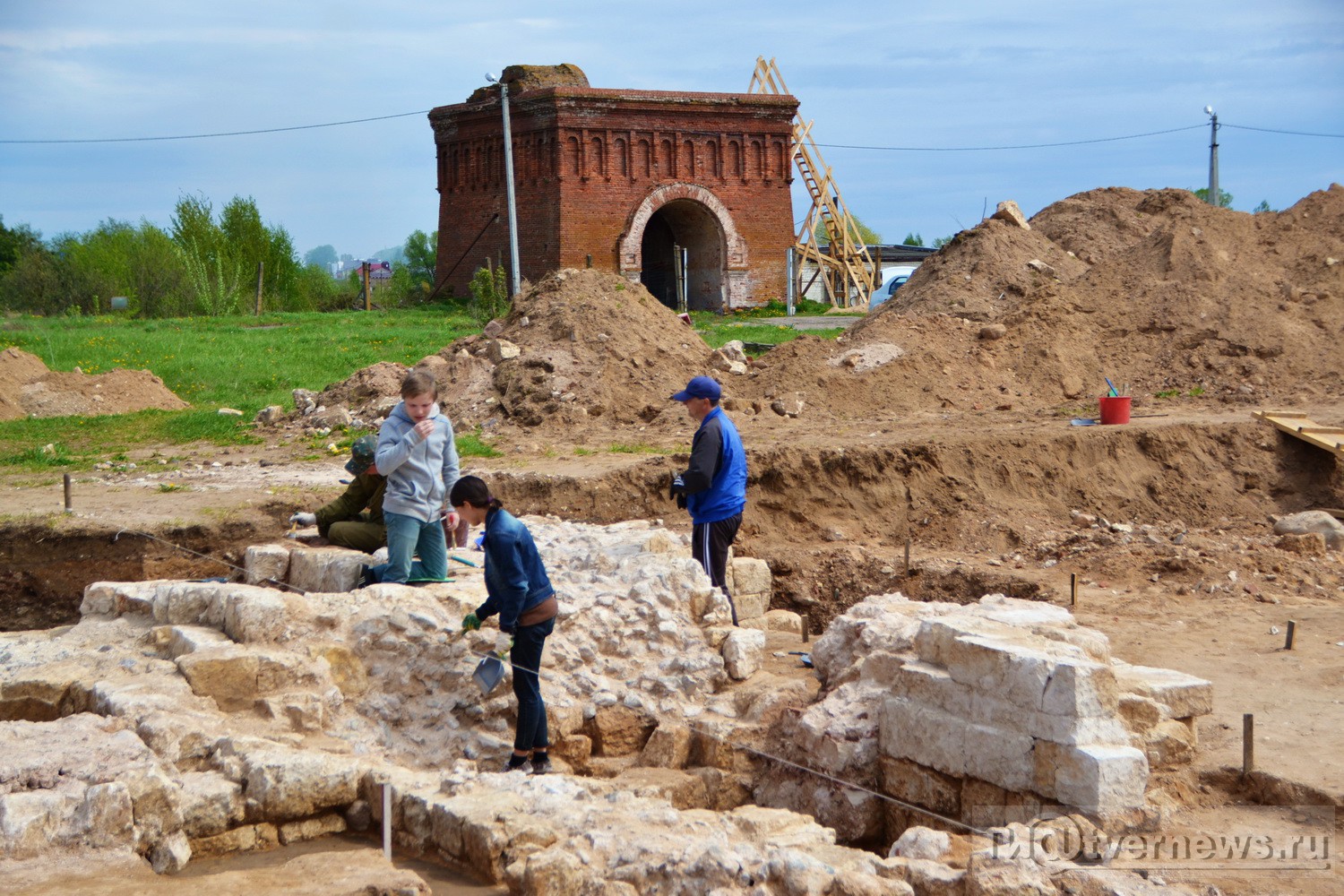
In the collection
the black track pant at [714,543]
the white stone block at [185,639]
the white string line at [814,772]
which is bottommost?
the white string line at [814,772]

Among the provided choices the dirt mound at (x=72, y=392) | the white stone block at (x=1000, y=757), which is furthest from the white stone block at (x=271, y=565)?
the dirt mound at (x=72, y=392)

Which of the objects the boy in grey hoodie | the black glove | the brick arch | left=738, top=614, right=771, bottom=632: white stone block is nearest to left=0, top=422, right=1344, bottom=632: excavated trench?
left=738, top=614, right=771, bottom=632: white stone block

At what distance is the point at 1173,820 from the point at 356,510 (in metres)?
5.55

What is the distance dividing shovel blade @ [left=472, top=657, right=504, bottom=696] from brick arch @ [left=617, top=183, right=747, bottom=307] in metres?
25.1

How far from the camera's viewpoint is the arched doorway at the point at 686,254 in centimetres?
3281

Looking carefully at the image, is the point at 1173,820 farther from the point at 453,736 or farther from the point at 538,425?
the point at 538,425

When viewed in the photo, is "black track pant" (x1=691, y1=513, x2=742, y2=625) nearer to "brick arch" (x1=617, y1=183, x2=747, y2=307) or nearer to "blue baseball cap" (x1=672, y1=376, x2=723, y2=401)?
"blue baseball cap" (x1=672, y1=376, x2=723, y2=401)

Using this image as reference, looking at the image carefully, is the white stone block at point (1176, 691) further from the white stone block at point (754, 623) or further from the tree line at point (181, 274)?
the tree line at point (181, 274)

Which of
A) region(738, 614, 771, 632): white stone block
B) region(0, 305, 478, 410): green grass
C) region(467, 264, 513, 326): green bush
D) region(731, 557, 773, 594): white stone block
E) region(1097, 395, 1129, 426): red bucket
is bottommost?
region(738, 614, 771, 632): white stone block

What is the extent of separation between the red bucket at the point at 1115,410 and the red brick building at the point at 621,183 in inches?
741

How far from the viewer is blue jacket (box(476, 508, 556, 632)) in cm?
591

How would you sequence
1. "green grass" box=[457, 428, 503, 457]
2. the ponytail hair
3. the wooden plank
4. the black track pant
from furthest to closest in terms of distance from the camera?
"green grass" box=[457, 428, 503, 457] < the wooden plank < the black track pant < the ponytail hair

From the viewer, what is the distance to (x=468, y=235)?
33031 mm

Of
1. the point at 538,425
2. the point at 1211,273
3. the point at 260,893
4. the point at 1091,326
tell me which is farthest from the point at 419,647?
the point at 1211,273
